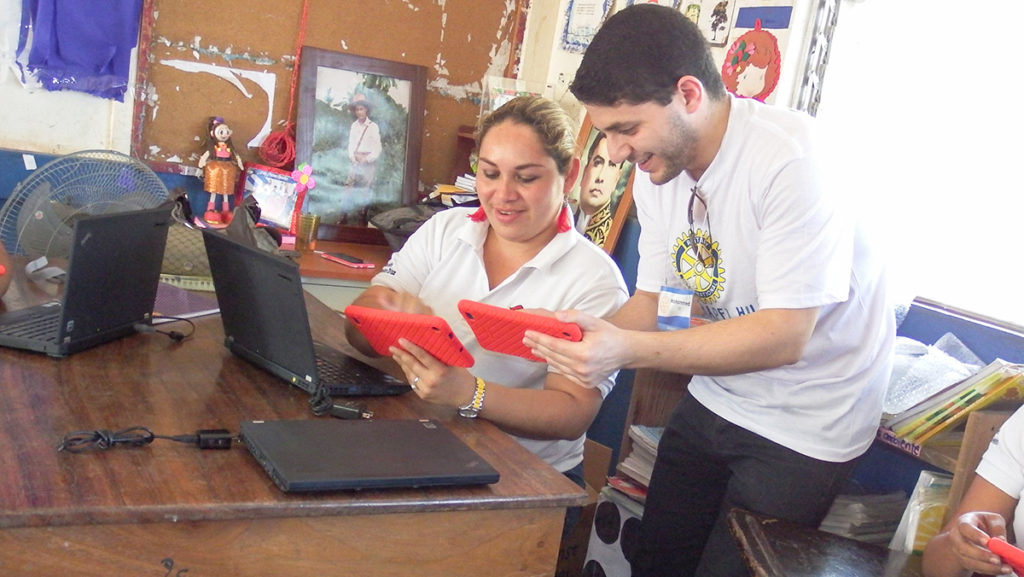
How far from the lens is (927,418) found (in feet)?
6.16

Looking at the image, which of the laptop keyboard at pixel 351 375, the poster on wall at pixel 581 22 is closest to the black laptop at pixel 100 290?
the laptop keyboard at pixel 351 375

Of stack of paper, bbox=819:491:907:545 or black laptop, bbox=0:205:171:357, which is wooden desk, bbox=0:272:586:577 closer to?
black laptop, bbox=0:205:171:357

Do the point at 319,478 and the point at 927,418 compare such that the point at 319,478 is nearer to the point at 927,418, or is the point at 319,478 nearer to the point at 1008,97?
the point at 927,418

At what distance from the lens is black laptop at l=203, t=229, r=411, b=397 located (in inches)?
61.4

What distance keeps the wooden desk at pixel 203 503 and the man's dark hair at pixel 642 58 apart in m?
0.62

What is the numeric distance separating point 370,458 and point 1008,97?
5.63ft

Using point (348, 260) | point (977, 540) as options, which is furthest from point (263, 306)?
point (348, 260)

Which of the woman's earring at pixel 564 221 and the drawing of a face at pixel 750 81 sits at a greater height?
the drawing of a face at pixel 750 81

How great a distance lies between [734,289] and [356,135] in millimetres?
2314

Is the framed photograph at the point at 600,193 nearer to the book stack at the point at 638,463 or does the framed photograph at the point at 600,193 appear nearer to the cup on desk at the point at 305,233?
the book stack at the point at 638,463

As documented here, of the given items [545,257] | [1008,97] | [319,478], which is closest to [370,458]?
[319,478]

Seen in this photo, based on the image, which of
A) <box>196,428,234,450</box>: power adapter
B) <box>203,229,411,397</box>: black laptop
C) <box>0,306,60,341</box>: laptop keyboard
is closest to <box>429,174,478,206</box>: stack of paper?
<box>203,229,411,397</box>: black laptop

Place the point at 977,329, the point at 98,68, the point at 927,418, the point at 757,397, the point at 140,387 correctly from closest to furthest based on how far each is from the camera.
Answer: the point at 140,387 → the point at 757,397 → the point at 927,418 → the point at 977,329 → the point at 98,68

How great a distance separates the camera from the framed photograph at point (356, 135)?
3.58 meters
